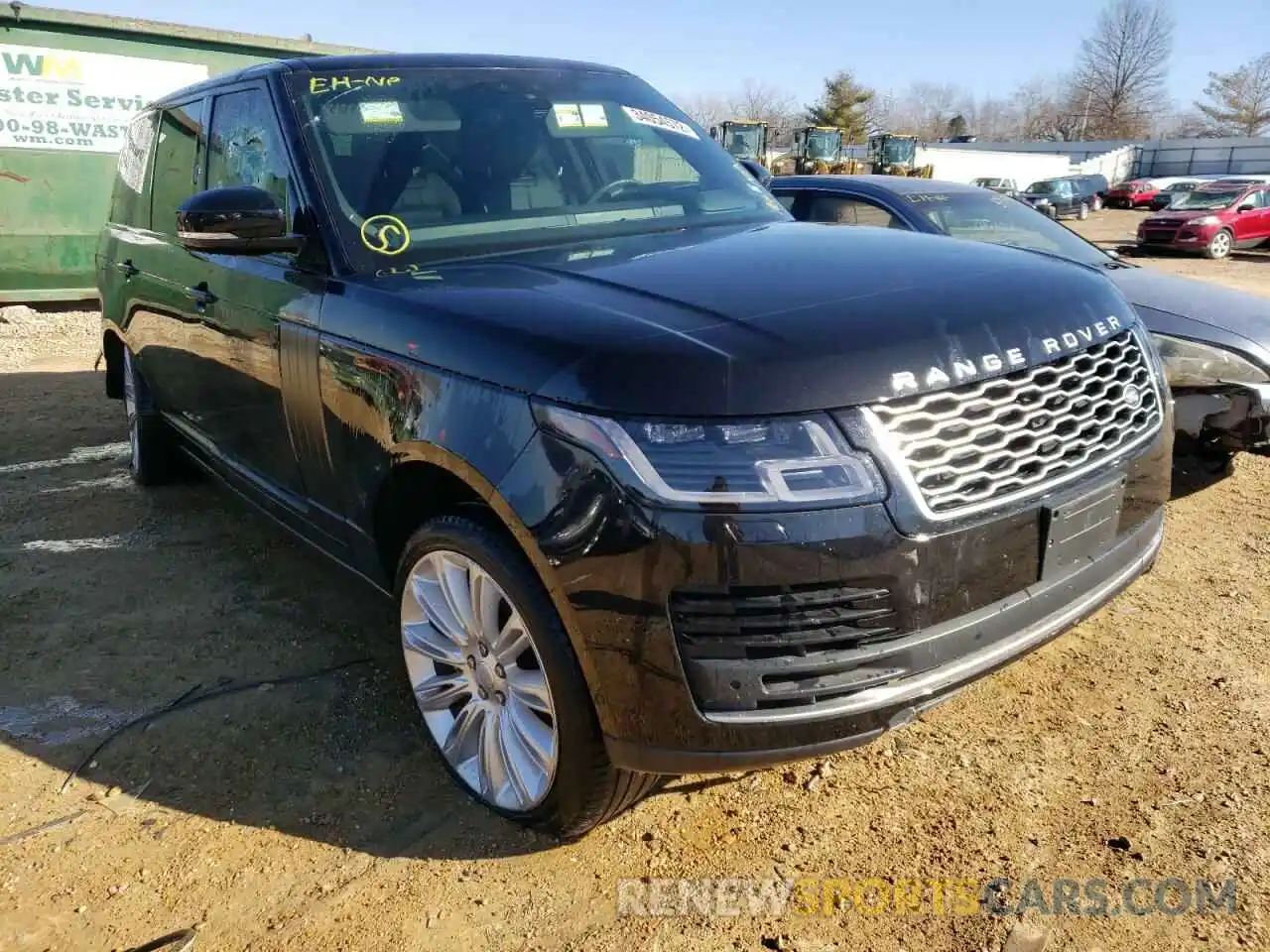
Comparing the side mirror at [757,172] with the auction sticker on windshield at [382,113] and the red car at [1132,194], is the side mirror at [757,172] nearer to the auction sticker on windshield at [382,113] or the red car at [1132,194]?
the auction sticker on windshield at [382,113]

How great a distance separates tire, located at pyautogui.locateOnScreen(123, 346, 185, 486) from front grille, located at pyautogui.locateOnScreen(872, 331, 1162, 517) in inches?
155

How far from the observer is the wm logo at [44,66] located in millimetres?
9438

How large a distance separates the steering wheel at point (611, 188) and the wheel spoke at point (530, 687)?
1594mm

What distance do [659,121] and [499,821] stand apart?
2550 mm

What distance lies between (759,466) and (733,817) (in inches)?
44.0

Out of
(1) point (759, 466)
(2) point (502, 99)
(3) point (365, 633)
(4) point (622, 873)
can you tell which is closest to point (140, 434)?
(3) point (365, 633)

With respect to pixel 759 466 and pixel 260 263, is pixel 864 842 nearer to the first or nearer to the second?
pixel 759 466

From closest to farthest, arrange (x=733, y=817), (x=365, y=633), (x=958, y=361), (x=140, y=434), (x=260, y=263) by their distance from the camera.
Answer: (x=958, y=361), (x=733, y=817), (x=260, y=263), (x=365, y=633), (x=140, y=434)

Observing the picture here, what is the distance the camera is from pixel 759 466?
6.01 ft

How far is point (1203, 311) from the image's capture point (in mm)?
4785

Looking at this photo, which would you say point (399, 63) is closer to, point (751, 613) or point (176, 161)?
point (176, 161)

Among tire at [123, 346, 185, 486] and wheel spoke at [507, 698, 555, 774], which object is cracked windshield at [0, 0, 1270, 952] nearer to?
wheel spoke at [507, 698, 555, 774]

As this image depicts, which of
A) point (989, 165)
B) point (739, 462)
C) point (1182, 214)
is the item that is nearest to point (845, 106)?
point (989, 165)

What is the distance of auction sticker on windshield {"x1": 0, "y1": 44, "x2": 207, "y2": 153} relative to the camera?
31.1 ft
